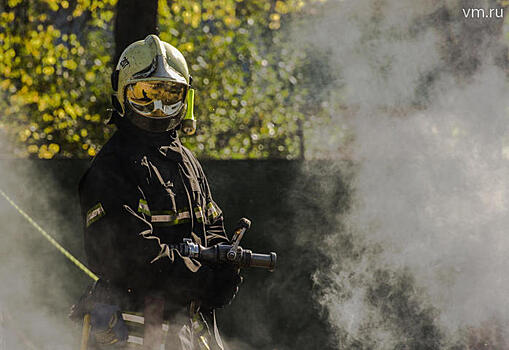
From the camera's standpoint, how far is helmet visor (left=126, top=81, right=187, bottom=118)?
325 centimetres

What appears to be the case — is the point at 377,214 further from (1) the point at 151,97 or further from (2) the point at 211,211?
(1) the point at 151,97

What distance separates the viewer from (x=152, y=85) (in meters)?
3.24

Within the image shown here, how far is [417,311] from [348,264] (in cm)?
65

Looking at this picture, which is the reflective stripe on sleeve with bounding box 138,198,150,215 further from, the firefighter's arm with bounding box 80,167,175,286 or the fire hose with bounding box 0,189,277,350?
the fire hose with bounding box 0,189,277,350

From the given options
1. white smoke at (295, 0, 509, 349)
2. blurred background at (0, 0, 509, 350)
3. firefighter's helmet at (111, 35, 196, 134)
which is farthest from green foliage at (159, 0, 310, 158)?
firefighter's helmet at (111, 35, 196, 134)

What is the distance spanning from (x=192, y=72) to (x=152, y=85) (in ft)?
20.8

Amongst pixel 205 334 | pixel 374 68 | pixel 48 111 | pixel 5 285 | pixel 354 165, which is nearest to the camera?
pixel 205 334

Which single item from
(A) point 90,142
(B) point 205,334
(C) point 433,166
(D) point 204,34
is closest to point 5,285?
(B) point 205,334

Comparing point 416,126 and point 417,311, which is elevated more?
point 416,126

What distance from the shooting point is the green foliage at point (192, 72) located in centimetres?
895

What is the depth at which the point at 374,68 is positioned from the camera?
25.5 feet

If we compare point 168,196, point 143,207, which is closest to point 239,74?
point 168,196

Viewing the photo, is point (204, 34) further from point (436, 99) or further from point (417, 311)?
point (417, 311)

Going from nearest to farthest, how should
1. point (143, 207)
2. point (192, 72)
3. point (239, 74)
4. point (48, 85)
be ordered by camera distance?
point (143, 207) < point (48, 85) < point (192, 72) < point (239, 74)
